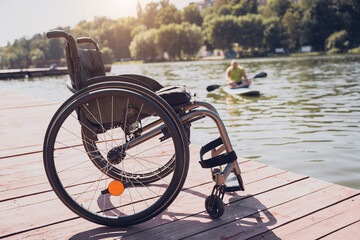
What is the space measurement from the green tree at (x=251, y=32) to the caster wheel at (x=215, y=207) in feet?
236

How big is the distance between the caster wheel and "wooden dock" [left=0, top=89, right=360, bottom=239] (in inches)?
1.7

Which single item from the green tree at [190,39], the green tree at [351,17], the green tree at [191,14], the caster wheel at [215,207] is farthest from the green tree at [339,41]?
the caster wheel at [215,207]

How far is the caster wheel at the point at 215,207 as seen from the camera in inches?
83.8

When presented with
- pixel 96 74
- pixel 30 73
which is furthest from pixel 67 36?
pixel 30 73

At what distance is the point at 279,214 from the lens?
219 cm

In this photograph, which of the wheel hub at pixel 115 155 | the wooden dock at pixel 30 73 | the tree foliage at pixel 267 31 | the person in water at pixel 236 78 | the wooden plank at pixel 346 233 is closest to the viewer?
the wooden plank at pixel 346 233

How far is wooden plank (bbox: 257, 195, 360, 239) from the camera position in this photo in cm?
196

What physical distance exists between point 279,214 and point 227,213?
297 mm

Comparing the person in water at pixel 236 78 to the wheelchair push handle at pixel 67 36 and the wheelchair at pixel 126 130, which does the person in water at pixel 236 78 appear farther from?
the wheelchair push handle at pixel 67 36

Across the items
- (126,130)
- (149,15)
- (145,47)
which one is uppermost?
(149,15)

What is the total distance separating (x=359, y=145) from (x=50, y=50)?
372 ft

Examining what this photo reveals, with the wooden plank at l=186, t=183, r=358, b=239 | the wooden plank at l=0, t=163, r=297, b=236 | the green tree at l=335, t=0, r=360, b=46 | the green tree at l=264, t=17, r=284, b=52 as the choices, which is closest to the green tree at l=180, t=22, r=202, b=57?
the green tree at l=264, t=17, r=284, b=52

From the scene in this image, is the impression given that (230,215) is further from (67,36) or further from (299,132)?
(299,132)

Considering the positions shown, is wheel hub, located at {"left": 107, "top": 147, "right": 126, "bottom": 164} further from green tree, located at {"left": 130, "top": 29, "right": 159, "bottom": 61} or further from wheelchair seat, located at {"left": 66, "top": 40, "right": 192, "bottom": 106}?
green tree, located at {"left": 130, "top": 29, "right": 159, "bottom": 61}
